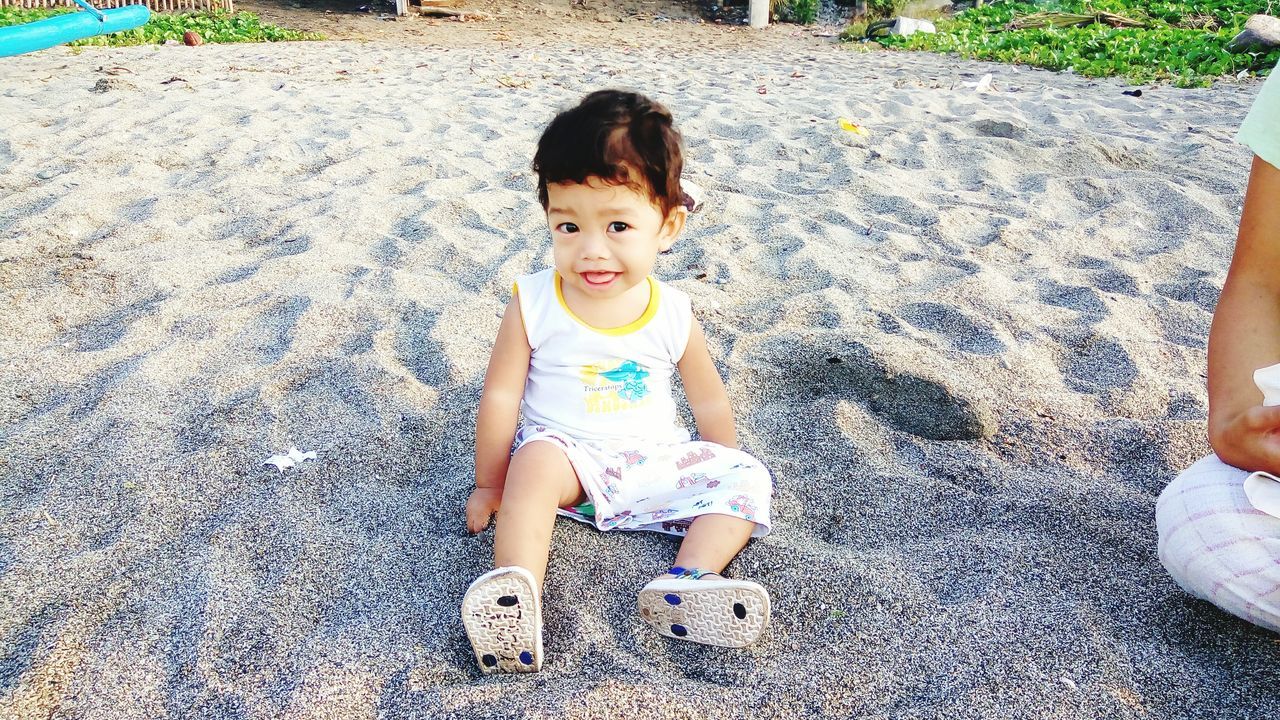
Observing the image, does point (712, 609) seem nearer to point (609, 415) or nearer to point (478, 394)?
point (609, 415)

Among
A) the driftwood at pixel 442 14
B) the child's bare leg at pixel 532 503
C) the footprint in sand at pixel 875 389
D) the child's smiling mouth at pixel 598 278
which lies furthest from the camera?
the driftwood at pixel 442 14

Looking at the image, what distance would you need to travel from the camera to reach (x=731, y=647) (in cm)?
151

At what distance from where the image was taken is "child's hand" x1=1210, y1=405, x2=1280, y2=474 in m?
1.44

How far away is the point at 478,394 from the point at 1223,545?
1622mm

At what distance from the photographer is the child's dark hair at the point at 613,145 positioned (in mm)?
1573

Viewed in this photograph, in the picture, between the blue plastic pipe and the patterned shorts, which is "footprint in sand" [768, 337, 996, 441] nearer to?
the patterned shorts

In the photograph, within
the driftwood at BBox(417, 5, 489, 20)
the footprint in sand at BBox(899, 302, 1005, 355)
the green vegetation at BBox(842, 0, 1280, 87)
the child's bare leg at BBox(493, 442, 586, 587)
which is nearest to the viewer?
the child's bare leg at BBox(493, 442, 586, 587)

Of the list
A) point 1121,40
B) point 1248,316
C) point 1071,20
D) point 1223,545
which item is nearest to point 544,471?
point 1223,545

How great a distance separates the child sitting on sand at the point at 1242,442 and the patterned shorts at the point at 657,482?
0.73 m

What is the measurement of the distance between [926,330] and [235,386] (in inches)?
75.1

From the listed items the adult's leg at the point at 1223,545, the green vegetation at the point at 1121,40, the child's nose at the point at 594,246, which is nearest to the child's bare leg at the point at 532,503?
the child's nose at the point at 594,246

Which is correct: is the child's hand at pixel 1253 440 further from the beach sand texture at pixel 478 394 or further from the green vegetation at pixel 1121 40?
the green vegetation at pixel 1121 40

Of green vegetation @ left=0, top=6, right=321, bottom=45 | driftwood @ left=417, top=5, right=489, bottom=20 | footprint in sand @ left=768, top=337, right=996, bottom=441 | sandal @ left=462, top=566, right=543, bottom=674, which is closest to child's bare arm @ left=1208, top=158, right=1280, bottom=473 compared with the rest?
footprint in sand @ left=768, top=337, right=996, bottom=441

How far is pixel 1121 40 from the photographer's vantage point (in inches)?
316
